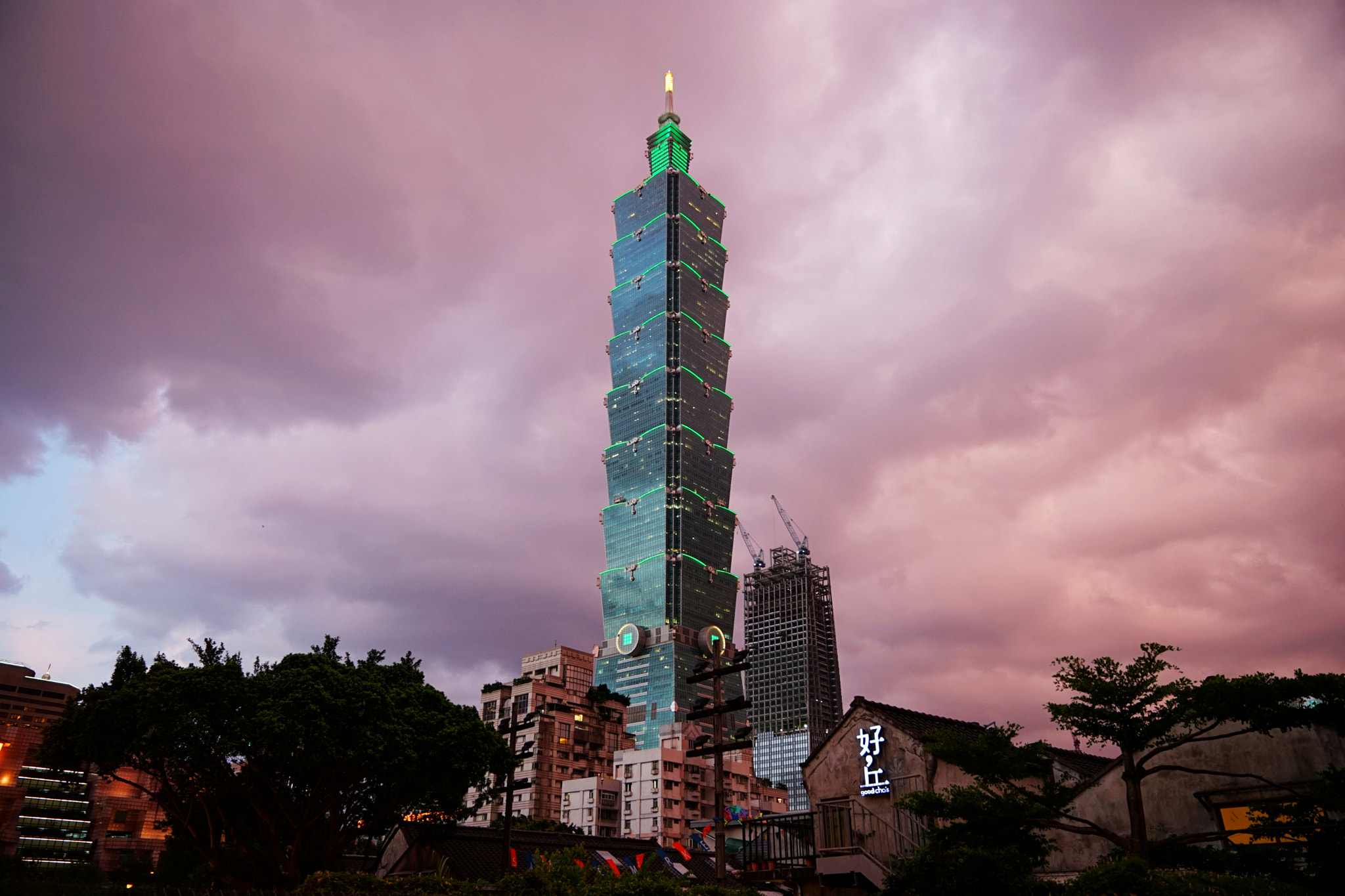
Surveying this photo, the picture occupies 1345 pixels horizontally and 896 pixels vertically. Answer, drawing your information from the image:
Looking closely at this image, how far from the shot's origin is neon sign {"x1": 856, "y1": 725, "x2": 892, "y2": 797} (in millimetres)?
31234

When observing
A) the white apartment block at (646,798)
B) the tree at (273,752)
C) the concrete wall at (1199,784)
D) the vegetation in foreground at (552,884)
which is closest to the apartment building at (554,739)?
the white apartment block at (646,798)

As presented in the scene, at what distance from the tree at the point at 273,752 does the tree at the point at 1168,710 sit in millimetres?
32123

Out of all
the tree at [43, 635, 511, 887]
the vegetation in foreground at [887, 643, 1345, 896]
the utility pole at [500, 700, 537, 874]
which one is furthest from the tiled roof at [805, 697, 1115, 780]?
the tree at [43, 635, 511, 887]

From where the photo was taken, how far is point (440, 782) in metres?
44.6

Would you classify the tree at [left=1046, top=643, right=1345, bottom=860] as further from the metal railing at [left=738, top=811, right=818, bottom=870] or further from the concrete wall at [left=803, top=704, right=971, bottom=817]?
the metal railing at [left=738, top=811, right=818, bottom=870]

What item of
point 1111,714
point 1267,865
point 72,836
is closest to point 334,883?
point 1111,714

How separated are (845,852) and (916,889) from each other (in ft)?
29.8

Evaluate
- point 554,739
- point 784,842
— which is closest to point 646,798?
point 554,739

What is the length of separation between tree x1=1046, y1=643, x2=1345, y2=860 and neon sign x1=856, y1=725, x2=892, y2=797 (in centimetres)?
869

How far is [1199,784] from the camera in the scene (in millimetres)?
23281

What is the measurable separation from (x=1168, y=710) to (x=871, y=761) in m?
12.9

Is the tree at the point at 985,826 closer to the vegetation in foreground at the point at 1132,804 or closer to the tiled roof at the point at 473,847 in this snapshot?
the vegetation in foreground at the point at 1132,804

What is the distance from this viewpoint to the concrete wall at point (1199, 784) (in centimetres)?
2114

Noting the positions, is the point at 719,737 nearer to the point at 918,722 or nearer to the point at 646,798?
the point at 918,722
